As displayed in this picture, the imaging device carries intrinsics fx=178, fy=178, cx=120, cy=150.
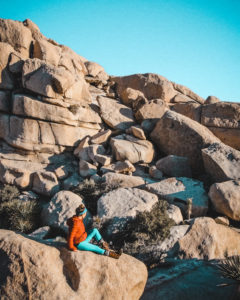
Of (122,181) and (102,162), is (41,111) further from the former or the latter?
(122,181)

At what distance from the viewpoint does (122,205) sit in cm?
879

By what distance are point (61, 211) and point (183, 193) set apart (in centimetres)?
653

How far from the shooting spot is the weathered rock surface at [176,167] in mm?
11922

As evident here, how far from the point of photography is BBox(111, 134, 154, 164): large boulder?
41.7ft

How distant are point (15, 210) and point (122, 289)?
25.4 ft

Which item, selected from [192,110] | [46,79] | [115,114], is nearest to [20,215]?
[46,79]

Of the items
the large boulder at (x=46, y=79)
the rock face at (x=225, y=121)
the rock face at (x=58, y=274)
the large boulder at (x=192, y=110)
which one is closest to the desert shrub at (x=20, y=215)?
the rock face at (x=58, y=274)

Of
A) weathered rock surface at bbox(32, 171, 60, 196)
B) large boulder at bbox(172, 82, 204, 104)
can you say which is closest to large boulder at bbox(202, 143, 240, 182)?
weathered rock surface at bbox(32, 171, 60, 196)

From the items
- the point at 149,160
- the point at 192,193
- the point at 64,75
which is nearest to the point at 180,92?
the point at 149,160

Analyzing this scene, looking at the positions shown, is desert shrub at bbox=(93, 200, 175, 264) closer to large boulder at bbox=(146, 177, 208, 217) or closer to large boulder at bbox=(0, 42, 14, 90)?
large boulder at bbox=(146, 177, 208, 217)

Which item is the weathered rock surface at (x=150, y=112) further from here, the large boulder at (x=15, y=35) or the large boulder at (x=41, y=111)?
the large boulder at (x=15, y=35)

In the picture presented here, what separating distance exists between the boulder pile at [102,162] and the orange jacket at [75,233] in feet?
0.85

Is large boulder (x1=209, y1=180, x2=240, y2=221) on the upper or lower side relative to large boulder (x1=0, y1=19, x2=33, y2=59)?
lower

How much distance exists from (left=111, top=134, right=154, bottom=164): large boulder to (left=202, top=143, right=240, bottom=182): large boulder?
155 inches
